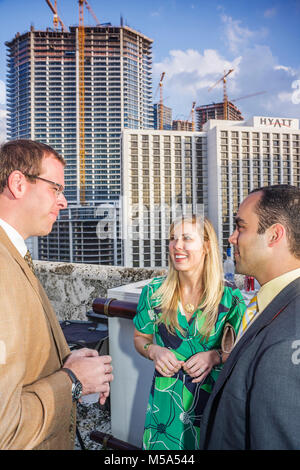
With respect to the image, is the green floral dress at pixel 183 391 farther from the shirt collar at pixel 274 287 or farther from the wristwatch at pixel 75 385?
the wristwatch at pixel 75 385

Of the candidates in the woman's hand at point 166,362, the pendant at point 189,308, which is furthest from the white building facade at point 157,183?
the woman's hand at point 166,362

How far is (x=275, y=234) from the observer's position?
4.10 feet

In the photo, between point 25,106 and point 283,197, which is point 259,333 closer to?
point 283,197

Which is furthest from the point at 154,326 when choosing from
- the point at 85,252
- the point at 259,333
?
the point at 85,252

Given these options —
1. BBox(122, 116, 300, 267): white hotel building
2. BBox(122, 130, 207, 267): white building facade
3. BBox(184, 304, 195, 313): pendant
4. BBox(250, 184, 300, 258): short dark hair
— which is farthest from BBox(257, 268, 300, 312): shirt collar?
BBox(122, 130, 207, 267): white building facade

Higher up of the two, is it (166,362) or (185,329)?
(185,329)

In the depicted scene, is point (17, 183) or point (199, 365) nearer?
point (17, 183)

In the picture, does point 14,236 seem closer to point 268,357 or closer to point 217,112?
point 268,357

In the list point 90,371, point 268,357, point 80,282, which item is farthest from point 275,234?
point 80,282

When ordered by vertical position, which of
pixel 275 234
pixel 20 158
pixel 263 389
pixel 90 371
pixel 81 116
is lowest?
pixel 90 371

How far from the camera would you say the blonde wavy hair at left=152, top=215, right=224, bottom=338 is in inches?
63.4

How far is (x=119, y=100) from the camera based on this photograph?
408 ft

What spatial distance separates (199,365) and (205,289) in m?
0.40

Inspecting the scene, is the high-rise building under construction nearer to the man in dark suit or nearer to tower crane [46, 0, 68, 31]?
tower crane [46, 0, 68, 31]
